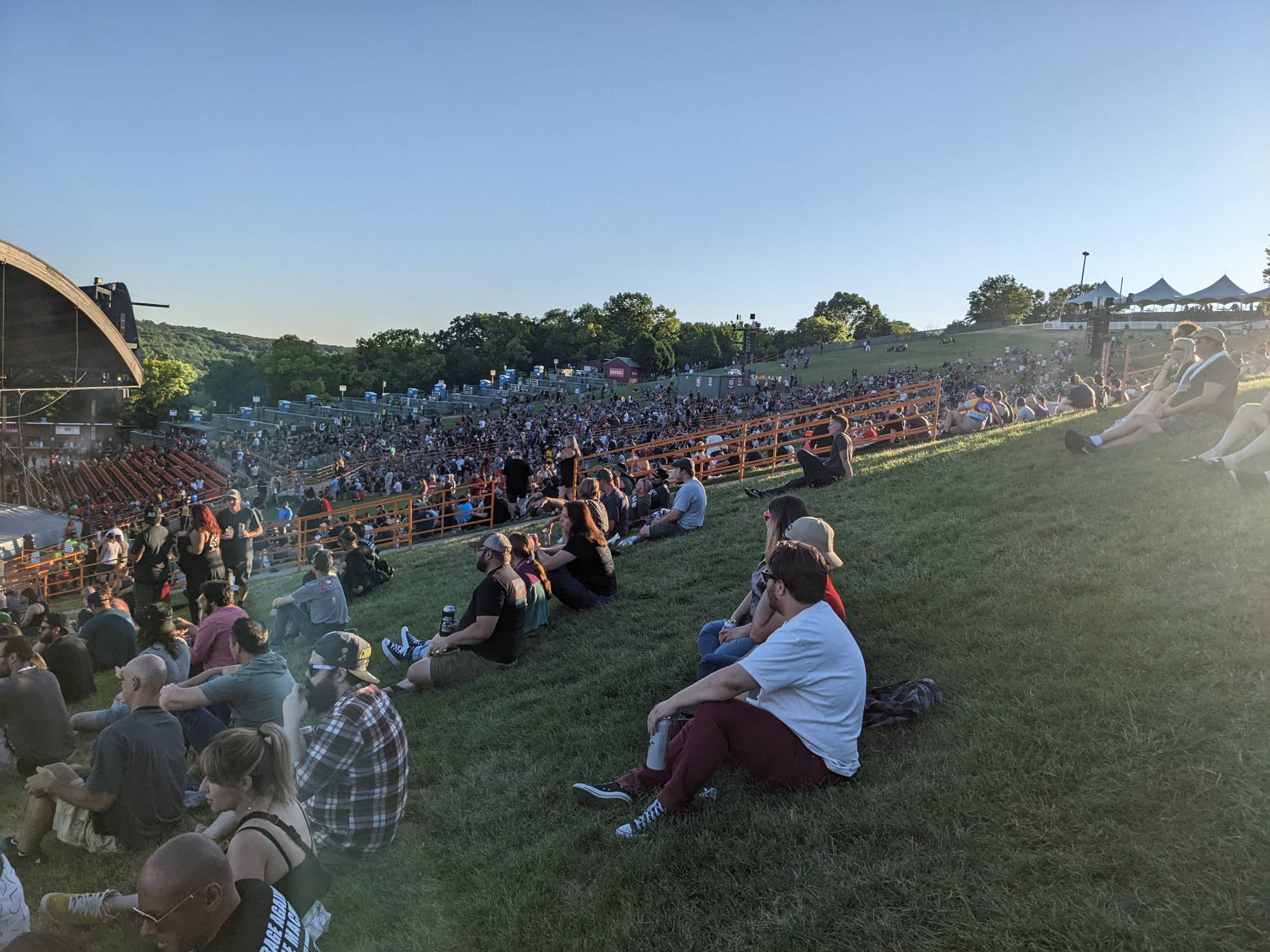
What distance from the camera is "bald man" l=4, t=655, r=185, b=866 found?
4.25 meters

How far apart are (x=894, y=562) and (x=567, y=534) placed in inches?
125

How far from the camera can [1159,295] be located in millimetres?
60625

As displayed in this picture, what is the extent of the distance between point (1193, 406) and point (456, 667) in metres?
8.27

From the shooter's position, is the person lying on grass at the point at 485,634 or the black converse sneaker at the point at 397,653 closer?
the person lying on grass at the point at 485,634

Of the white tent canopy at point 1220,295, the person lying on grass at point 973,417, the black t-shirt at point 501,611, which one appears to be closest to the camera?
the black t-shirt at point 501,611

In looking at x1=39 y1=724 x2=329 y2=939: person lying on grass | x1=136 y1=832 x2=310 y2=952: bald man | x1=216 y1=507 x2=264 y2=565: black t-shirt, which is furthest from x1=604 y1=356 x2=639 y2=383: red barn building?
x1=136 y1=832 x2=310 y2=952: bald man

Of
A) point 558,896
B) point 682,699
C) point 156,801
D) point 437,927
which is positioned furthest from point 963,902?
point 156,801

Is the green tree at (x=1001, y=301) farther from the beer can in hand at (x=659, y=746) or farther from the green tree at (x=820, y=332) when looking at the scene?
the beer can in hand at (x=659, y=746)

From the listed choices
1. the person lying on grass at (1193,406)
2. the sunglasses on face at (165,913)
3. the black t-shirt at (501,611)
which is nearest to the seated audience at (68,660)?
the black t-shirt at (501,611)

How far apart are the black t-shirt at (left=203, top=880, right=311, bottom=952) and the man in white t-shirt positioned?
166cm

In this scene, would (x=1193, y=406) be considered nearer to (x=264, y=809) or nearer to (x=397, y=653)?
(x=397, y=653)

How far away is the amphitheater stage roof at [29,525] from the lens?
2717cm

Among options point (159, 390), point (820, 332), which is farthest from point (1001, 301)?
point (159, 390)

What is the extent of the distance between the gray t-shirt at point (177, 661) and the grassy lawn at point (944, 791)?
1.20m
